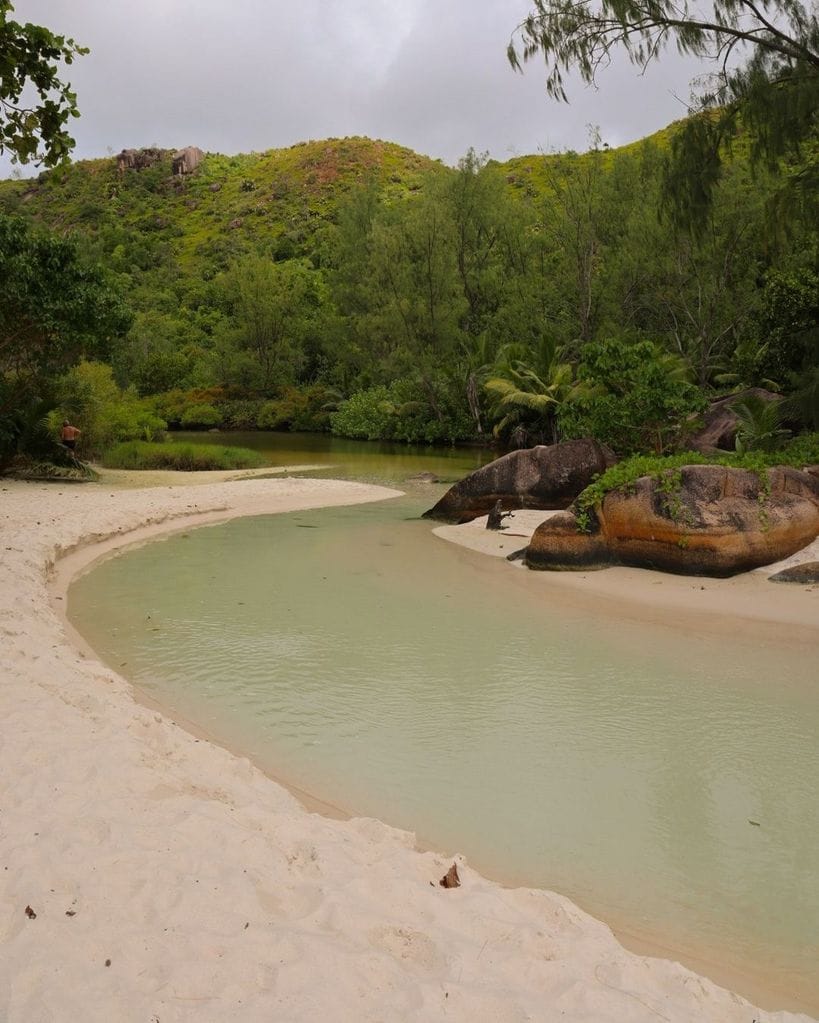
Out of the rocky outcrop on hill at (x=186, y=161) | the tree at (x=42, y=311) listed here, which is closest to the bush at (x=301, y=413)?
the tree at (x=42, y=311)

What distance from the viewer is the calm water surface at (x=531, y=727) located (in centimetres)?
415

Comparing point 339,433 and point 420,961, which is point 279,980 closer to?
point 420,961

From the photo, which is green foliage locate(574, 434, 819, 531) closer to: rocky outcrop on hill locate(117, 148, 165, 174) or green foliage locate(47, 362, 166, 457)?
green foliage locate(47, 362, 166, 457)

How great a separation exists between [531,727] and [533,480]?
31.5 feet

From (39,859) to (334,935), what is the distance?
4.51 feet

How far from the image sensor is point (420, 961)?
3.05 m

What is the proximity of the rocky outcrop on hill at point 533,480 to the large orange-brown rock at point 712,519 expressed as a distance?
3.78 metres

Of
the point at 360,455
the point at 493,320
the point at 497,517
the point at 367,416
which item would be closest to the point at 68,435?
the point at 497,517

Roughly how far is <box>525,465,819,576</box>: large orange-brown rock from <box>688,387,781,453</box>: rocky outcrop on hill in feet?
26.7

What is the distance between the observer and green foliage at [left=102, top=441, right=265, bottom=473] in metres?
24.4

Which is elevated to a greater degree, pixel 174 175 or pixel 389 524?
pixel 174 175

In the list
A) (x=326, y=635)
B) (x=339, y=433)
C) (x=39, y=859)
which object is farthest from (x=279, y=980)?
(x=339, y=433)

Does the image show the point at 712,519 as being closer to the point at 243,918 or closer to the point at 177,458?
the point at 243,918

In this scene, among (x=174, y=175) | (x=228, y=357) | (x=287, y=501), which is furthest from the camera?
(x=174, y=175)
